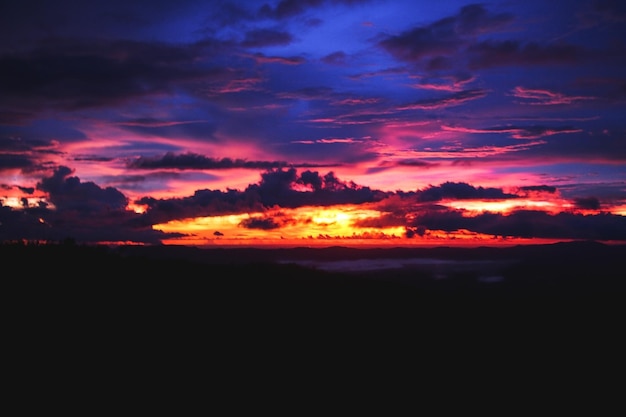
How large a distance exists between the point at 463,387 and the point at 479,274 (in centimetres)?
18235

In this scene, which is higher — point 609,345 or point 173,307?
point 173,307

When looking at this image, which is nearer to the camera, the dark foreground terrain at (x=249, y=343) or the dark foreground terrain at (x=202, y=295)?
the dark foreground terrain at (x=249, y=343)

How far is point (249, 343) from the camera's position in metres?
23.0

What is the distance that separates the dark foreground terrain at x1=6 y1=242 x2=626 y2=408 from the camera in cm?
Answer: 1903

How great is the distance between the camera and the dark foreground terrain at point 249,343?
62.4ft

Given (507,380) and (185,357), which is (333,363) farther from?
(507,380)

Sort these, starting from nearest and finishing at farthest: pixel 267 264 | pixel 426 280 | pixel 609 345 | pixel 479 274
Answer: pixel 609 345, pixel 267 264, pixel 426 280, pixel 479 274

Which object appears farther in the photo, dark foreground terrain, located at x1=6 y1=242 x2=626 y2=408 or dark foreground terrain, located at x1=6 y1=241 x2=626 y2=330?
dark foreground terrain, located at x1=6 y1=241 x2=626 y2=330

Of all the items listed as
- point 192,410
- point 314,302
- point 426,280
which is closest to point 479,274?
point 426,280

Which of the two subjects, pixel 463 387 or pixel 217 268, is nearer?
pixel 463 387

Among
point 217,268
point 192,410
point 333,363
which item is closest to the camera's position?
point 192,410

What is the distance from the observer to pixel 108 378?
18672 millimetres

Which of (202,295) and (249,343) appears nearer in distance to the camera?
(249,343)

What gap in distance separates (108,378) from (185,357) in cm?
296
